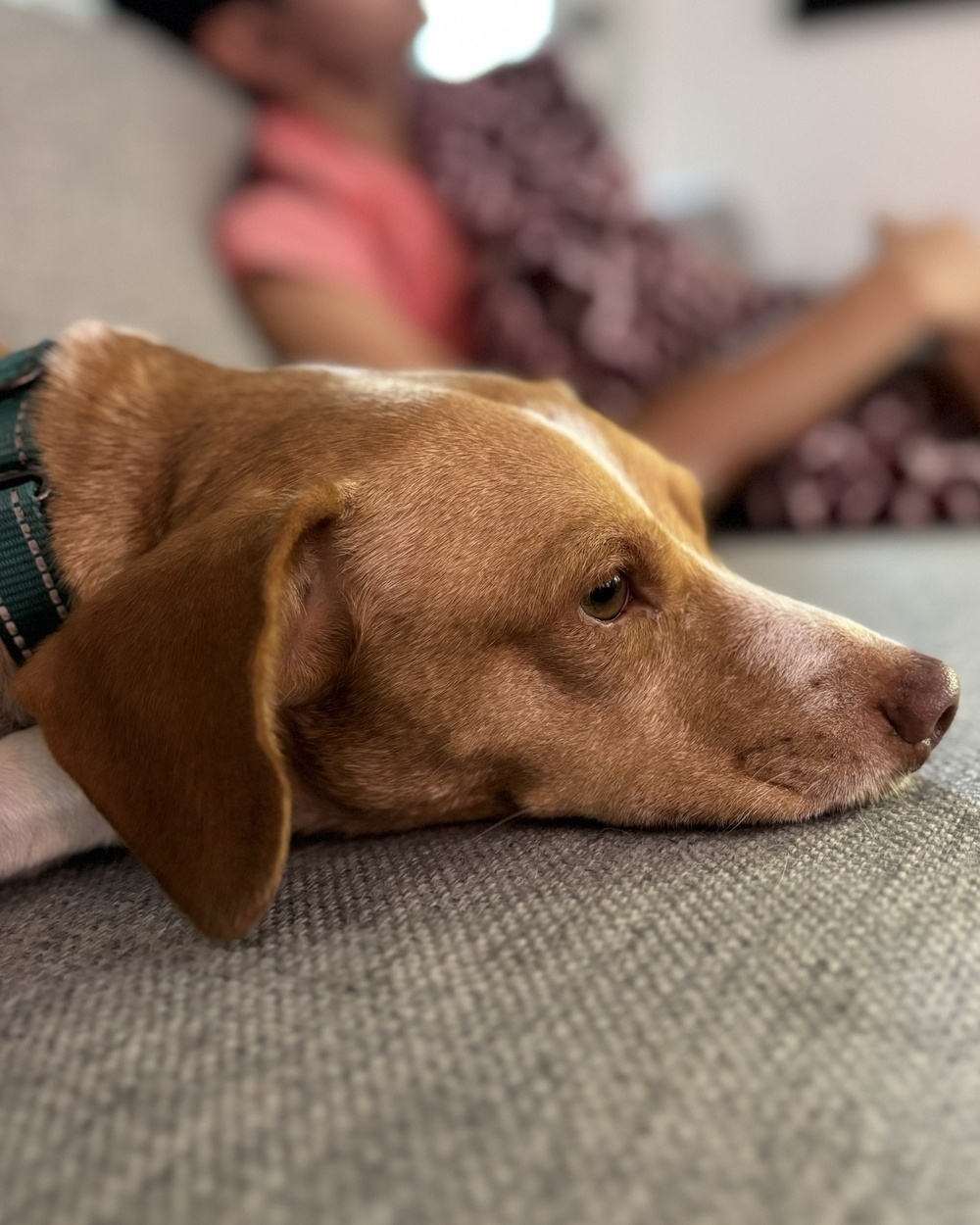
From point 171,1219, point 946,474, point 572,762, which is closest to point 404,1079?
point 171,1219

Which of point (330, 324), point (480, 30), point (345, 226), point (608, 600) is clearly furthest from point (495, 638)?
point (480, 30)

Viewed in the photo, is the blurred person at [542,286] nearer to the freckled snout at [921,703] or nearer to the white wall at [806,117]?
the freckled snout at [921,703]

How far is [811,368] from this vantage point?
2.28 meters

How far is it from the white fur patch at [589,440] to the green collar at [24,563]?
51 cm

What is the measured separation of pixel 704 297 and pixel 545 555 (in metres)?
2.01

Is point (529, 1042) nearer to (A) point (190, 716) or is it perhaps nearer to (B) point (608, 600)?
(A) point (190, 716)

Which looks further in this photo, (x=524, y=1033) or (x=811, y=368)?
(x=811, y=368)

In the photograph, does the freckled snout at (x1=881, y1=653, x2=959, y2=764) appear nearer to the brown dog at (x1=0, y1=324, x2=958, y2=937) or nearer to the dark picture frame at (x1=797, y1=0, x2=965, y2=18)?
the brown dog at (x1=0, y1=324, x2=958, y2=937)

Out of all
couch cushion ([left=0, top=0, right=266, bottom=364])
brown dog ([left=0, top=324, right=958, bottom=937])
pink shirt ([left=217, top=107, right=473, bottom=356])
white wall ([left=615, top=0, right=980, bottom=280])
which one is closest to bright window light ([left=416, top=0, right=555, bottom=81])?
white wall ([left=615, top=0, right=980, bottom=280])

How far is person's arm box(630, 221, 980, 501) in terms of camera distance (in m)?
2.22

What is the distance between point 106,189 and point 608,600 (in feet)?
5.08

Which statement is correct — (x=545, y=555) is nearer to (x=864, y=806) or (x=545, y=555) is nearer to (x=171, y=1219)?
(x=864, y=806)

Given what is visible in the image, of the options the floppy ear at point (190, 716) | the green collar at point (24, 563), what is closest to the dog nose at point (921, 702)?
the floppy ear at point (190, 716)

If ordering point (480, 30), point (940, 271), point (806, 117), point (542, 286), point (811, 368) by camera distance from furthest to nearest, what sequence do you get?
point (806, 117) → point (480, 30) → point (542, 286) → point (940, 271) → point (811, 368)
